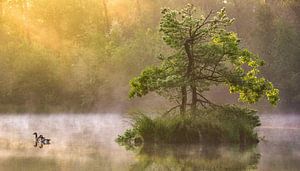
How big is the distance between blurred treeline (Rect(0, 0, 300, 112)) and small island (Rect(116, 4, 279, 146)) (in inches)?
1531

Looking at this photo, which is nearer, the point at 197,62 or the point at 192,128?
the point at 192,128

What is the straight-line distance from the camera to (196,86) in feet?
110

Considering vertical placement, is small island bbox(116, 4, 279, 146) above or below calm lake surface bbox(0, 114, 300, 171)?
above

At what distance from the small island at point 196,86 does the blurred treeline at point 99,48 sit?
38.9m

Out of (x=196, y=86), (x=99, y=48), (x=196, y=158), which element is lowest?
(x=196, y=158)

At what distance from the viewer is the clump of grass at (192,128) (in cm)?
3125

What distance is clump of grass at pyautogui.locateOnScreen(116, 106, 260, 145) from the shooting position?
3125 cm

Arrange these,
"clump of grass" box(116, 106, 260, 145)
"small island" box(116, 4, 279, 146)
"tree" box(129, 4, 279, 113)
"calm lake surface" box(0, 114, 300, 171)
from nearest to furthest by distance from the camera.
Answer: "calm lake surface" box(0, 114, 300, 171), "clump of grass" box(116, 106, 260, 145), "small island" box(116, 4, 279, 146), "tree" box(129, 4, 279, 113)

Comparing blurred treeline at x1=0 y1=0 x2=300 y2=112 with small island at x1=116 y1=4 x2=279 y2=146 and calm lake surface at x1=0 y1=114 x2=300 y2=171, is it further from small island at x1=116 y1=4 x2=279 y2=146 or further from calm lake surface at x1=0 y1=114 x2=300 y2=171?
calm lake surface at x1=0 y1=114 x2=300 y2=171

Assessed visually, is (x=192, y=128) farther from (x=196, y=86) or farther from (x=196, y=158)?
(x=196, y=158)

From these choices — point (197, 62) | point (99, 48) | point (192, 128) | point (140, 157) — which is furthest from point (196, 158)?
point (99, 48)

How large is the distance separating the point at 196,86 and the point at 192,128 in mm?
2789

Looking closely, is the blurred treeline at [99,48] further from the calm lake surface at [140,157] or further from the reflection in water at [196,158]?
the reflection in water at [196,158]

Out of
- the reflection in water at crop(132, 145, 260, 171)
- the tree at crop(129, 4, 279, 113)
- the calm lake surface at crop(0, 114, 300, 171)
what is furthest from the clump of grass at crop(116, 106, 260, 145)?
the reflection in water at crop(132, 145, 260, 171)
